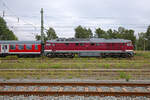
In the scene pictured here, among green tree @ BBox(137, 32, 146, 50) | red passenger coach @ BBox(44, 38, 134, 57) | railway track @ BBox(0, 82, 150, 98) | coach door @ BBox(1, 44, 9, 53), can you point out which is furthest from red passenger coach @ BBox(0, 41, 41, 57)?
green tree @ BBox(137, 32, 146, 50)

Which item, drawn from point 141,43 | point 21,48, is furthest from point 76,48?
point 141,43

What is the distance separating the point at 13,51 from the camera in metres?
24.7

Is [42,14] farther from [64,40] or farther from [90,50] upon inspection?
[90,50]

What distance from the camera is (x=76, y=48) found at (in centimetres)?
2370

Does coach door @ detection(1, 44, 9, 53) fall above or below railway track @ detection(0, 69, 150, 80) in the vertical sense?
above

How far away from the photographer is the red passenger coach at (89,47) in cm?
2321

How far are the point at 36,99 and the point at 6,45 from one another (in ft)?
71.0

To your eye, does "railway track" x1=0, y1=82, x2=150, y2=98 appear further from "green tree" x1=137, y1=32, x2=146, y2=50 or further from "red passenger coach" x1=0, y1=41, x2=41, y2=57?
"green tree" x1=137, y1=32, x2=146, y2=50

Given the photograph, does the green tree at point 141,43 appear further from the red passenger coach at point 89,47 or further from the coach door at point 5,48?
the coach door at point 5,48

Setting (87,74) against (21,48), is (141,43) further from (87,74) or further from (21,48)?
(87,74)

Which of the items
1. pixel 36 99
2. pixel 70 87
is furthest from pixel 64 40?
pixel 36 99

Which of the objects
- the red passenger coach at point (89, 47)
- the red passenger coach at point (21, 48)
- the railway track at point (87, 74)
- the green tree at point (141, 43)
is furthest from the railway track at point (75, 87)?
the green tree at point (141, 43)

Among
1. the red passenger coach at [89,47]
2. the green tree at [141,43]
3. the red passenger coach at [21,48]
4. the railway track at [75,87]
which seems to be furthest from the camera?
the green tree at [141,43]

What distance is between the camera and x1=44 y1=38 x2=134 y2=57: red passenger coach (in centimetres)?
2321
